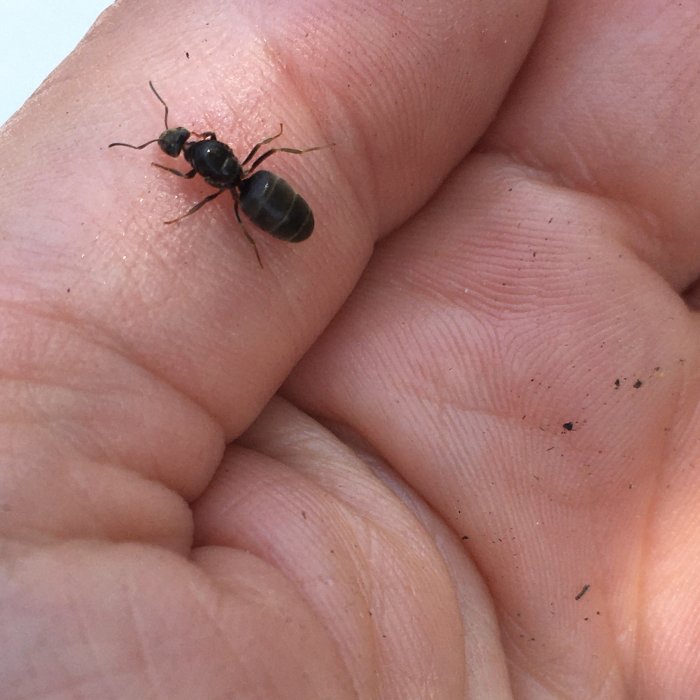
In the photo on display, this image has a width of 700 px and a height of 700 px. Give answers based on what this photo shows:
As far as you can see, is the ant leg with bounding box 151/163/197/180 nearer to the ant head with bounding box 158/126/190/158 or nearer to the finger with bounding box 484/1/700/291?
the ant head with bounding box 158/126/190/158

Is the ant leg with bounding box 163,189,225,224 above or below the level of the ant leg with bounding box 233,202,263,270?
above

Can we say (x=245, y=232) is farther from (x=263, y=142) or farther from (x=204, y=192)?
(x=263, y=142)

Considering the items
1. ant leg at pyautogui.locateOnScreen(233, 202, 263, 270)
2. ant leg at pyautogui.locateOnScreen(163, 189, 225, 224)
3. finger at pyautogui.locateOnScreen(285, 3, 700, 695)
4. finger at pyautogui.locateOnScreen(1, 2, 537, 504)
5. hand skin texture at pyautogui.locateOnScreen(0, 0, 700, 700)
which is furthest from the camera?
finger at pyautogui.locateOnScreen(285, 3, 700, 695)

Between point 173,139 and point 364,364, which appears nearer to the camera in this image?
point 173,139

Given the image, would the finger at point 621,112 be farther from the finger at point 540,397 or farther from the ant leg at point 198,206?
the ant leg at point 198,206

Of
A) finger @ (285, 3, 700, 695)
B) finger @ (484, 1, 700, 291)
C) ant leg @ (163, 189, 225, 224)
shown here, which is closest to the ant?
ant leg @ (163, 189, 225, 224)

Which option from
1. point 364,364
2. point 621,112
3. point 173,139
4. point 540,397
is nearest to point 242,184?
point 173,139
